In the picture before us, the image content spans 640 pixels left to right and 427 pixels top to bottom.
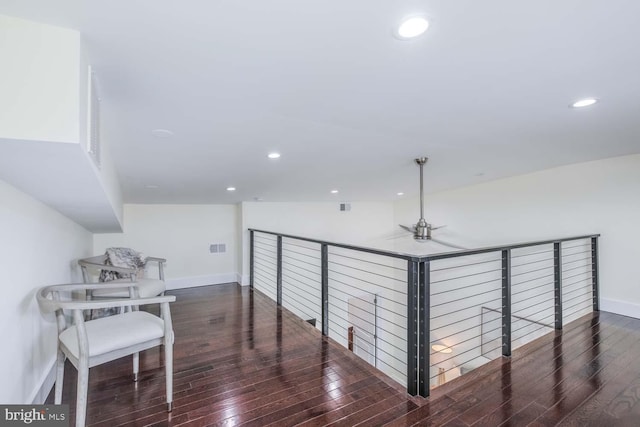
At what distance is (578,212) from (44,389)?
6038 millimetres

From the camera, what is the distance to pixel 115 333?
1.89 metres

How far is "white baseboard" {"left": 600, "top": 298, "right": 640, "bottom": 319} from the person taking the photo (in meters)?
3.71

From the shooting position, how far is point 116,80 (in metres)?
1.61

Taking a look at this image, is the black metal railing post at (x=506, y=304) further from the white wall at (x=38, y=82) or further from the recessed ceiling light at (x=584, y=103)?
the white wall at (x=38, y=82)

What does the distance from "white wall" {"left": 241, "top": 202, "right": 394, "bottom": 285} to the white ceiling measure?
2.32 m

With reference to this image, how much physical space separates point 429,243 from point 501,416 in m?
4.71

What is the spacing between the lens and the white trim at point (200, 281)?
5.37 m

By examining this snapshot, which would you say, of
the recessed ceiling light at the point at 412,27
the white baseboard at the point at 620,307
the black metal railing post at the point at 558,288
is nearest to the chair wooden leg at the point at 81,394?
the recessed ceiling light at the point at 412,27

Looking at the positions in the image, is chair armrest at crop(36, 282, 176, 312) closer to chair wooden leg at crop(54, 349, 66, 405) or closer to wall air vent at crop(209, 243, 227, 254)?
chair wooden leg at crop(54, 349, 66, 405)

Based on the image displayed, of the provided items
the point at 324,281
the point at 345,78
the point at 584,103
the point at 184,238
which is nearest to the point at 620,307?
the point at 584,103

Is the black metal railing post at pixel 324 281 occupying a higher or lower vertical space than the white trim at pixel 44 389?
higher

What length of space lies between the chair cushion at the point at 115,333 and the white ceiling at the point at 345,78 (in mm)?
1385

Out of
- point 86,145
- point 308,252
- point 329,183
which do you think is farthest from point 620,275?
point 86,145

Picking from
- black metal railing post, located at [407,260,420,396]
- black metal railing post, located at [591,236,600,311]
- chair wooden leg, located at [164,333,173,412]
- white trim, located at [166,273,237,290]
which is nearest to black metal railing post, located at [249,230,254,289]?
white trim, located at [166,273,237,290]
